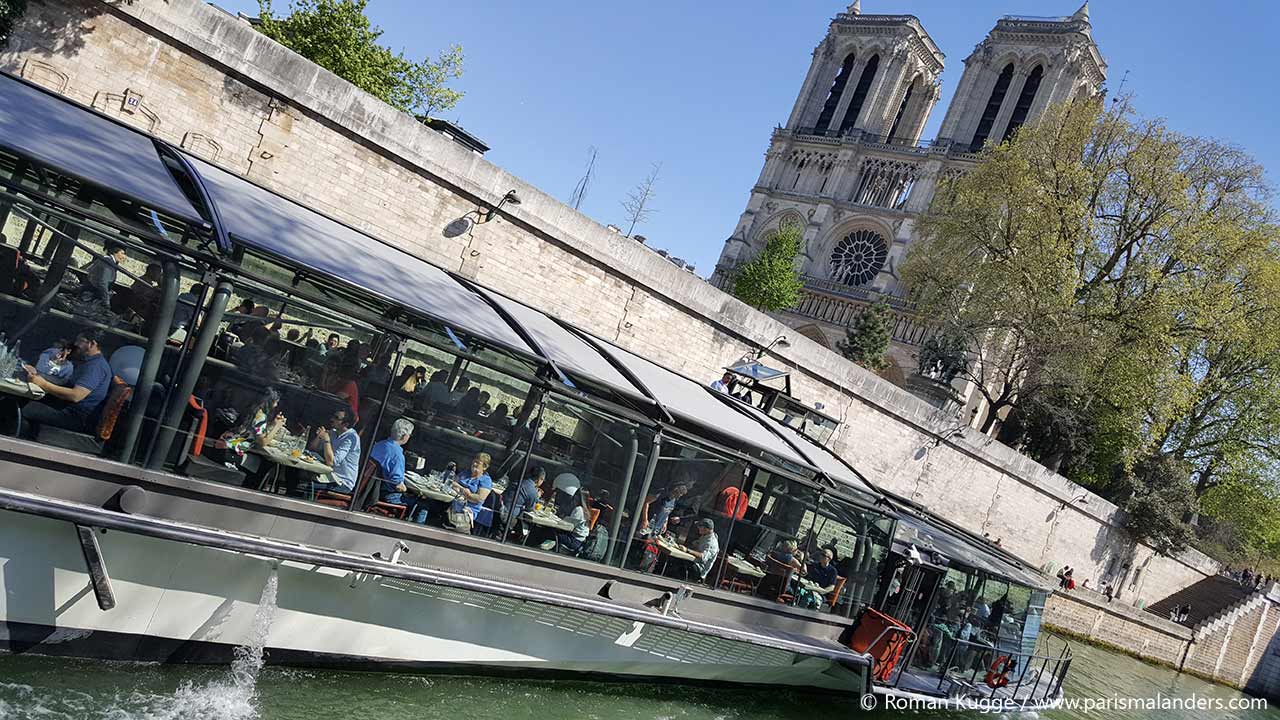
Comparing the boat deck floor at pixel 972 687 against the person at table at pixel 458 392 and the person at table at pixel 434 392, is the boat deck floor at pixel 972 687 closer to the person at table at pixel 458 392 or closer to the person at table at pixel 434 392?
the person at table at pixel 458 392

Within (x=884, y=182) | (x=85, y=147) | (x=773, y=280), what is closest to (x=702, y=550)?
(x=85, y=147)

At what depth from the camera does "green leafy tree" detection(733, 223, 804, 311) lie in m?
45.2

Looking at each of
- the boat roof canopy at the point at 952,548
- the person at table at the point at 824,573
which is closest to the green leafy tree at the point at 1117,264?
the boat roof canopy at the point at 952,548

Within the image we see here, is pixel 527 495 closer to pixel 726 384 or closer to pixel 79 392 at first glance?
pixel 79 392

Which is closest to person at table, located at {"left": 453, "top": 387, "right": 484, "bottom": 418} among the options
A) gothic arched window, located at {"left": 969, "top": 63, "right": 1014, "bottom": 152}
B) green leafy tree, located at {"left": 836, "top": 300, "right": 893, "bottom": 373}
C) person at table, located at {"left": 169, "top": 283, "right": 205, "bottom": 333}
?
person at table, located at {"left": 169, "top": 283, "right": 205, "bottom": 333}

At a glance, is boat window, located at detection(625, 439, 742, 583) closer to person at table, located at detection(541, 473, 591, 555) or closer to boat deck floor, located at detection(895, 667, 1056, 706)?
person at table, located at detection(541, 473, 591, 555)

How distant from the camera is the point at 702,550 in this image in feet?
27.5

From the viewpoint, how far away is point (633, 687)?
876cm

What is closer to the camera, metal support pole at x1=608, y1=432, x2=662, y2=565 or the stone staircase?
metal support pole at x1=608, y1=432, x2=662, y2=565

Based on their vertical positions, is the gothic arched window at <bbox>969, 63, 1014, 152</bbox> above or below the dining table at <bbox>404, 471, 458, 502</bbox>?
above

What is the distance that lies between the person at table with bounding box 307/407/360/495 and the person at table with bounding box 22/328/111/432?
122 centimetres

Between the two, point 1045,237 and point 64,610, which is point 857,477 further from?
point 1045,237

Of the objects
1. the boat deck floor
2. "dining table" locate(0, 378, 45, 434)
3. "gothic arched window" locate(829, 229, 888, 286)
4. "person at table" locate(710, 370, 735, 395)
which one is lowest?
the boat deck floor

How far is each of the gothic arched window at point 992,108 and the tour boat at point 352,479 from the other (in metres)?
43.7
